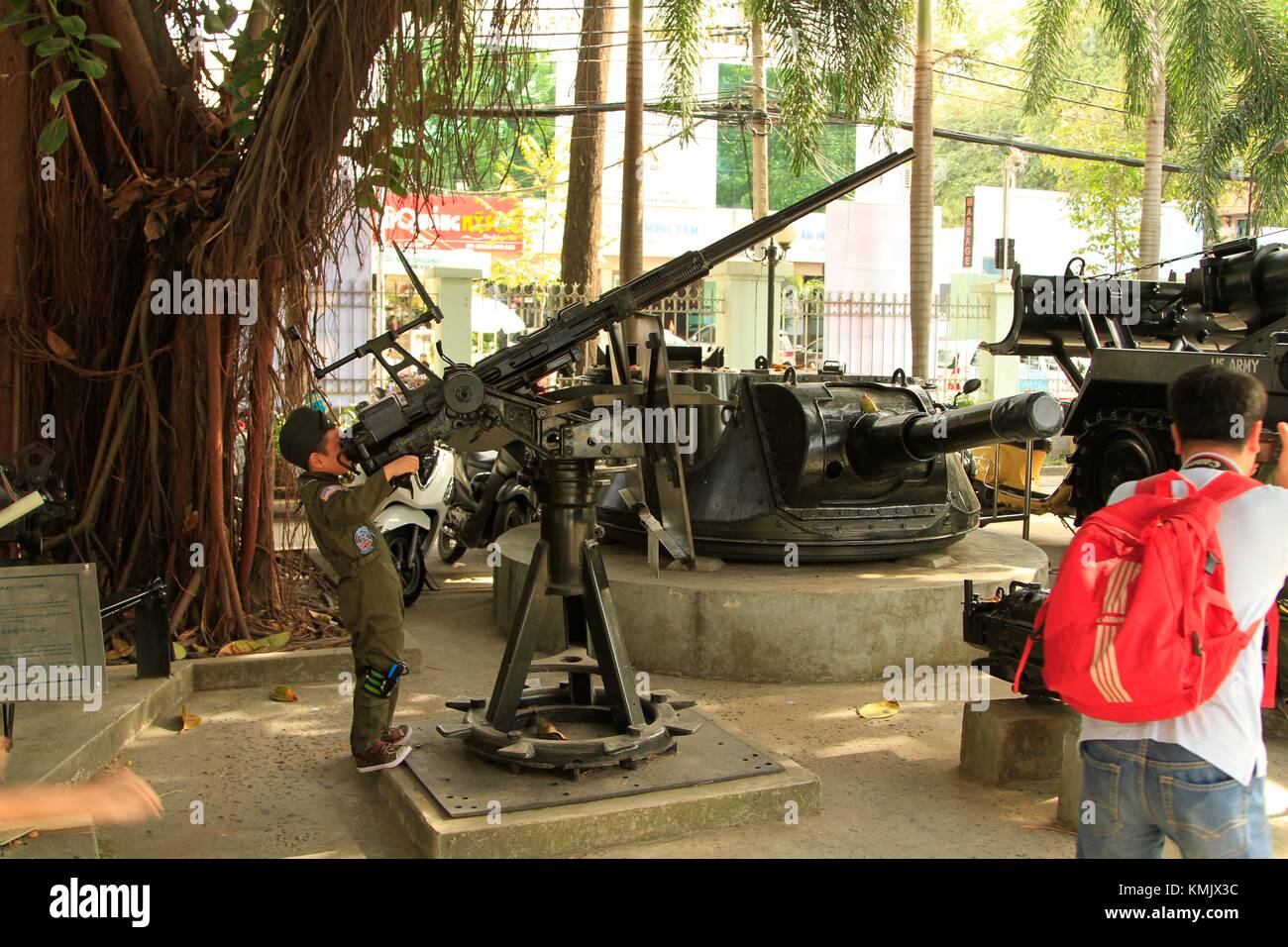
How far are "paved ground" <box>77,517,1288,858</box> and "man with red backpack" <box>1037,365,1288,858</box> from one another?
75.9 inches

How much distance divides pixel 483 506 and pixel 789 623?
3691 mm

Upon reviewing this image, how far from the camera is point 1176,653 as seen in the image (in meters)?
2.70

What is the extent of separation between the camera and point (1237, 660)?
2797mm

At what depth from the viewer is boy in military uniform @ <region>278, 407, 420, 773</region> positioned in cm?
502

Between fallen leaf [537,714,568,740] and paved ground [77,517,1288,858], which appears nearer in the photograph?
paved ground [77,517,1288,858]

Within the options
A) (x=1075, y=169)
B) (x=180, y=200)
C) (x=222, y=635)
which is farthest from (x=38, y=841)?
(x=1075, y=169)

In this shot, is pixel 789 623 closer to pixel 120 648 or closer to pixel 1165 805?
pixel 120 648

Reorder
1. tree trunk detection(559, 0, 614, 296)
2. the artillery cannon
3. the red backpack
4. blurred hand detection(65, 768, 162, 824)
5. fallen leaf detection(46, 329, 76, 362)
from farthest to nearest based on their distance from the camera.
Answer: tree trunk detection(559, 0, 614, 296) → the artillery cannon → fallen leaf detection(46, 329, 76, 362) → the red backpack → blurred hand detection(65, 768, 162, 824)

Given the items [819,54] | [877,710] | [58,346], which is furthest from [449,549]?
[819,54]

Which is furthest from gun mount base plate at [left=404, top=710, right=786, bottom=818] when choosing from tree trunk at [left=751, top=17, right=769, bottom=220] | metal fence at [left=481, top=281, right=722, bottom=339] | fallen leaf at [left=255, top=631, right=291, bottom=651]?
tree trunk at [left=751, top=17, right=769, bottom=220]

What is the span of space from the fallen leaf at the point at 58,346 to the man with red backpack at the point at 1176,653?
544cm

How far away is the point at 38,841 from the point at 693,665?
3.74m

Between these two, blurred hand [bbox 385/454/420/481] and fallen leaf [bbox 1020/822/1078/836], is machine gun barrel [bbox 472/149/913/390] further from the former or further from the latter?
fallen leaf [bbox 1020/822/1078/836]

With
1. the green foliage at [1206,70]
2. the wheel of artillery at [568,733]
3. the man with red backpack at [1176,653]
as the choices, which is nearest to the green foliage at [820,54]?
the green foliage at [1206,70]
